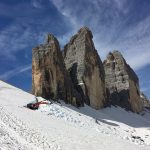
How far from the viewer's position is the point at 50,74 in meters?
65.9

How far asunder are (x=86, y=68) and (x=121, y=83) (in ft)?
78.1

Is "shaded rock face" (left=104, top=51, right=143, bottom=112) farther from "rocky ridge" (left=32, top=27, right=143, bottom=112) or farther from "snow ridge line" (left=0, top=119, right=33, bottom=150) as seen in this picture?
"snow ridge line" (left=0, top=119, right=33, bottom=150)

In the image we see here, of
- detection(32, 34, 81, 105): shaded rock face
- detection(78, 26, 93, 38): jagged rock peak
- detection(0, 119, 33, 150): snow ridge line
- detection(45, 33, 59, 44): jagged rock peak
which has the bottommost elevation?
detection(0, 119, 33, 150): snow ridge line

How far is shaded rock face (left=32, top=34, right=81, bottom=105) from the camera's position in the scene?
64.8 metres

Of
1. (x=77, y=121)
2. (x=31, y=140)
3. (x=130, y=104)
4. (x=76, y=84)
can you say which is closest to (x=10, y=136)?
(x=31, y=140)

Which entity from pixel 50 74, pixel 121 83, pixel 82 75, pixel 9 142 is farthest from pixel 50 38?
pixel 9 142

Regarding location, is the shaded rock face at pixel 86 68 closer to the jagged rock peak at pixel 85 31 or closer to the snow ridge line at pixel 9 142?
the jagged rock peak at pixel 85 31

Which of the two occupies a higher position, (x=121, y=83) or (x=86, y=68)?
(x=121, y=83)

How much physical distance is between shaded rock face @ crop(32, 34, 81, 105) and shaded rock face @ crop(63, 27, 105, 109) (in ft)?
28.1

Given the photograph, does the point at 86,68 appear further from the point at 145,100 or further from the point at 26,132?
the point at 145,100

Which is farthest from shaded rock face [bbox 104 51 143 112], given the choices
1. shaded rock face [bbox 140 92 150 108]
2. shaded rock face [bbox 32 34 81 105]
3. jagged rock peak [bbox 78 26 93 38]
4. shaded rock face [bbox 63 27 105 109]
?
shaded rock face [bbox 32 34 81 105]

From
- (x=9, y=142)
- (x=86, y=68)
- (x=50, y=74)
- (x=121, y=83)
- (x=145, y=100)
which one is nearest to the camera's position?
(x=9, y=142)

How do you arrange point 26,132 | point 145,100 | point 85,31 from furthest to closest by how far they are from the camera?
point 145,100, point 85,31, point 26,132

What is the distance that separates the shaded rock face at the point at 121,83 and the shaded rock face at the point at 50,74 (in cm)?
2908
